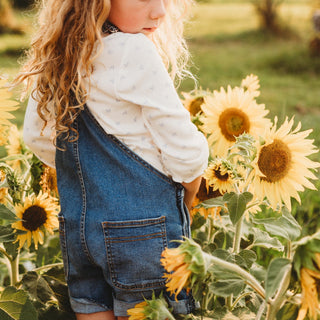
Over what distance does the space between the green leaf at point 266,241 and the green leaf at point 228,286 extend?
1.20ft

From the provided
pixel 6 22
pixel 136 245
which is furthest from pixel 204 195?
pixel 6 22

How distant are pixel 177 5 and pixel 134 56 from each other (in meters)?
0.45

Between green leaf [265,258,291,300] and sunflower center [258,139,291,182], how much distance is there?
0.38 m

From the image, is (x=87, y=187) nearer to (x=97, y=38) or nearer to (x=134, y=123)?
(x=134, y=123)

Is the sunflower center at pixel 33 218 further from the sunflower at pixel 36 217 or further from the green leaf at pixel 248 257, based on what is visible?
the green leaf at pixel 248 257

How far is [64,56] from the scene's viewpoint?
4.25ft

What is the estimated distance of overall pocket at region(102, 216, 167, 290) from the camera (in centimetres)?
124

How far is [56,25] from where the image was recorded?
1.27m

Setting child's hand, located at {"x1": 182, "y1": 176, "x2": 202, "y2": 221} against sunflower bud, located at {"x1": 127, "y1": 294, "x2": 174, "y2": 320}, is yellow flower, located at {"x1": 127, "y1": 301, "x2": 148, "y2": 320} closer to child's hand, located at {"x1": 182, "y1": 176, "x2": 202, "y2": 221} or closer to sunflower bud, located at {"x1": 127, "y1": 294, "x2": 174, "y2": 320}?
sunflower bud, located at {"x1": 127, "y1": 294, "x2": 174, "y2": 320}

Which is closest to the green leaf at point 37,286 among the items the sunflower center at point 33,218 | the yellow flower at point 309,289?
the sunflower center at point 33,218

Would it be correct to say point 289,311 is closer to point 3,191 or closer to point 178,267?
point 178,267

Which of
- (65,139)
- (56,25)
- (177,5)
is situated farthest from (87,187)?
(177,5)

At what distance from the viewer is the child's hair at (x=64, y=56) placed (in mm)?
1222

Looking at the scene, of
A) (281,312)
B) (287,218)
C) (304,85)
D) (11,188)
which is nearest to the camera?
(281,312)
